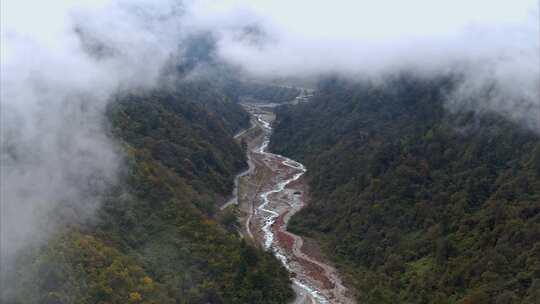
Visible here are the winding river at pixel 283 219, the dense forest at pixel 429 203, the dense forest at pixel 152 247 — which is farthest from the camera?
the winding river at pixel 283 219

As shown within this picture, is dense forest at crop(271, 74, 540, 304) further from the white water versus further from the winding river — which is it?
the white water

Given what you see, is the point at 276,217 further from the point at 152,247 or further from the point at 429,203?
the point at 152,247

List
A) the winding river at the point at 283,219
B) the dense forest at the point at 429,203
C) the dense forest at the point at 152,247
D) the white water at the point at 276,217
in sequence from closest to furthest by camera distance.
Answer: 1. the dense forest at the point at 152,247
2. the dense forest at the point at 429,203
3. the white water at the point at 276,217
4. the winding river at the point at 283,219

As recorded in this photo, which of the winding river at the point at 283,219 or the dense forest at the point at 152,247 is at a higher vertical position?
the dense forest at the point at 152,247

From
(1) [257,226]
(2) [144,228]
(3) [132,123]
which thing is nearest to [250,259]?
(2) [144,228]

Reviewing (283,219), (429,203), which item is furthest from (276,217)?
(429,203)

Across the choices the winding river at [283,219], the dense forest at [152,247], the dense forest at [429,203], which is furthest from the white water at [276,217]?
the dense forest at [429,203]

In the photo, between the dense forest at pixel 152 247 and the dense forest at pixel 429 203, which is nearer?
the dense forest at pixel 152 247

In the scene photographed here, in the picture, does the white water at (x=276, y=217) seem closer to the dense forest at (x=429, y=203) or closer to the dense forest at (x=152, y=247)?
the dense forest at (x=152, y=247)

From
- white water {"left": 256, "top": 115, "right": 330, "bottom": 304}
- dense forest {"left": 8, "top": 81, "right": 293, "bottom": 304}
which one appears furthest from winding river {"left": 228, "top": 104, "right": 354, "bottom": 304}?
dense forest {"left": 8, "top": 81, "right": 293, "bottom": 304}
